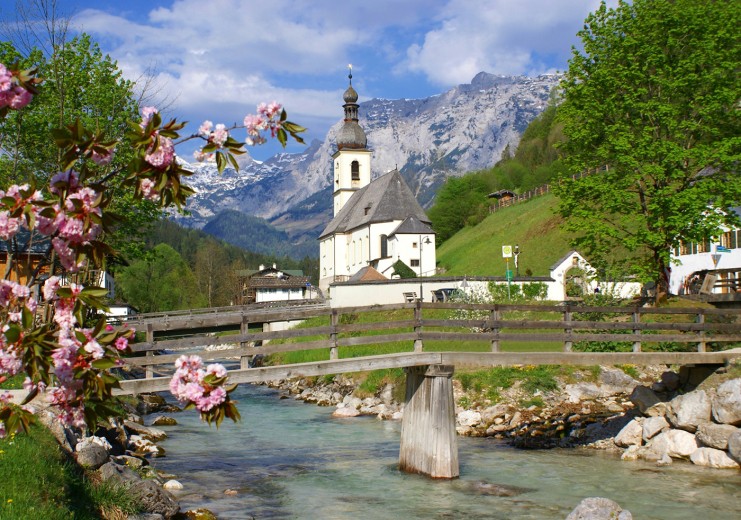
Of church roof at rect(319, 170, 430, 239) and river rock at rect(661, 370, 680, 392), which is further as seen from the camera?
church roof at rect(319, 170, 430, 239)

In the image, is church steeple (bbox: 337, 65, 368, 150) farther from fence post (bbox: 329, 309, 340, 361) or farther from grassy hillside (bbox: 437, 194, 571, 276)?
fence post (bbox: 329, 309, 340, 361)

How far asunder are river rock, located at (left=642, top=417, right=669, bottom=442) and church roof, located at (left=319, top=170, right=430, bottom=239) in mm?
62964

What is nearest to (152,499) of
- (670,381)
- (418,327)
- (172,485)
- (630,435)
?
(172,485)

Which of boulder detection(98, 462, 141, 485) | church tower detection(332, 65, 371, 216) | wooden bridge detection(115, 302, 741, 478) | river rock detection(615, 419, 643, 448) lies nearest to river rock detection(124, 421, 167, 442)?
wooden bridge detection(115, 302, 741, 478)

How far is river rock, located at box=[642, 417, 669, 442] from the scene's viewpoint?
19281 millimetres

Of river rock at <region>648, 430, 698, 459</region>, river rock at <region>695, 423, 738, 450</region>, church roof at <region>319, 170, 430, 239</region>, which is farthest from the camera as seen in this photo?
church roof at <region>319, 170, 430, 239</region>

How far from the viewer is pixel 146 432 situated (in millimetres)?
22406

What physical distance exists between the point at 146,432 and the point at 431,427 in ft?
32.2

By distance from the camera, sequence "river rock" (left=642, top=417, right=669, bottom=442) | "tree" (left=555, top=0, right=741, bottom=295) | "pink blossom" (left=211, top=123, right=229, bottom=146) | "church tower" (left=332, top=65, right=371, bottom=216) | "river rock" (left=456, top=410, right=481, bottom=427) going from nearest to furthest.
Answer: "pink blossom" (left=211, top=123, right=229, bottom=146), "river rock" (left=642, top=417, right=669, bottom=442), "river rock" (left=456, top=410, right=481, bottom=427), "tree" (left=555, top=0, right=741, bottom=295), "church tower" (left=332, top=65, right=371, bottom=216)

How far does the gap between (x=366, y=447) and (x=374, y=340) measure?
5.57 meters

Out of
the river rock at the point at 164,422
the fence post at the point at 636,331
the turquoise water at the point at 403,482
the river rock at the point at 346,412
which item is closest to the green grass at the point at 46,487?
the turquoise water at the point at 403,482

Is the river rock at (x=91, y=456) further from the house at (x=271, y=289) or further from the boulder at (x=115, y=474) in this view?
the house at (x=271, y=289)

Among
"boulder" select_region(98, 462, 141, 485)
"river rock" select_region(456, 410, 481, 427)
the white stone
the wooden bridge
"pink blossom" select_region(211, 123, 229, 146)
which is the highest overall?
"pink blossom" select_region(211, 123, 229, 146)

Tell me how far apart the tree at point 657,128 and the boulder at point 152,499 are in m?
20.7
